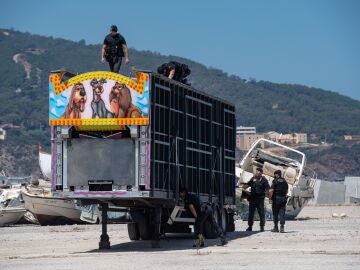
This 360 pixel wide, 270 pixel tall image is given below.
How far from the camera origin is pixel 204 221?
29.3 metres

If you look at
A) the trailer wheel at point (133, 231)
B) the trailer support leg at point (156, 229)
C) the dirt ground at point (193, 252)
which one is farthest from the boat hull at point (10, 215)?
the trailer support leg at point (156, 229)

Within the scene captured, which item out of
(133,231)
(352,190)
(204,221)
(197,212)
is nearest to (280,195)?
(133,231)

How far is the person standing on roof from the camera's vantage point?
29.1 meters

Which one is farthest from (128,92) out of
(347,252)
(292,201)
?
(292,201)

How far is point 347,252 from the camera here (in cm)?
2575

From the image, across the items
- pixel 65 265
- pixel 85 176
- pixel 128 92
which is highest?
pixel 128 92

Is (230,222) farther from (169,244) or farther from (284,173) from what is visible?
(284,173)

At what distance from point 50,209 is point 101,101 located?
20570 mm

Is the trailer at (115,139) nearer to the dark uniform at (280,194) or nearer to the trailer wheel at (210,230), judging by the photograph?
the trailer wheel at (210,230)

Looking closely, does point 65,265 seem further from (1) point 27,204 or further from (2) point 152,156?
(1) point 27,204

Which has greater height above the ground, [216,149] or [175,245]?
[216,149]

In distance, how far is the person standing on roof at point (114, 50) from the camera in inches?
1144

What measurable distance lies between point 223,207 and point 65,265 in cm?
1014

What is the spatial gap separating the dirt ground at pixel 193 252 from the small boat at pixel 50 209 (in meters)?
10.8
